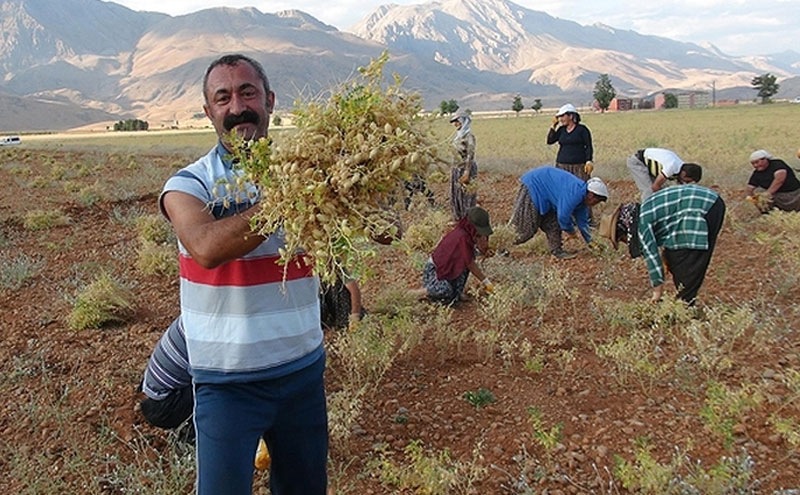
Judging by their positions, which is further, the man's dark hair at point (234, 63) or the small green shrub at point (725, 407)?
the small green shrub at point (725, 407)

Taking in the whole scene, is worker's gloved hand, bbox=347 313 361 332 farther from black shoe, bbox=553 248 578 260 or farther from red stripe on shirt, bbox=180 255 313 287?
black shoe, bbox=553 248 578 260

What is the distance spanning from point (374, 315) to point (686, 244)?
2613 millimetres

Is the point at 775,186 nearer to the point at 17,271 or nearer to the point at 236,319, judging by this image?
the point at 236,319

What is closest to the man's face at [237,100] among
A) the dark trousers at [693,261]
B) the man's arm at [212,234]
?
the man's arm at [212,234]

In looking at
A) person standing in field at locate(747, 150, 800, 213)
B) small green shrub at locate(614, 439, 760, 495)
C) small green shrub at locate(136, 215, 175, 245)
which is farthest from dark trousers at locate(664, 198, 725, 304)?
small green shrub at locate(136, 215, 175, 245)

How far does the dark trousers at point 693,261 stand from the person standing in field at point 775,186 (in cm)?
454

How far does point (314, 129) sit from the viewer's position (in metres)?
1.82

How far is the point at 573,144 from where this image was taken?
9195 millimetres

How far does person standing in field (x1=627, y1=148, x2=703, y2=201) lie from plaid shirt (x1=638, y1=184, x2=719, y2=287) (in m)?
0.52

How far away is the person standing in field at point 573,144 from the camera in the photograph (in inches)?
359

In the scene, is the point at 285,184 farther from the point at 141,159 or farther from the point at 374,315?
the point at 141,159

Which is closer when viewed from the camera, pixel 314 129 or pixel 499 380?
pixel 314 129

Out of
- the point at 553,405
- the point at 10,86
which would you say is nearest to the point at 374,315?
the point at 553,405

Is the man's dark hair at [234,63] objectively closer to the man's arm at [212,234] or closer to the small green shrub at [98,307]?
the man's arm at [212,234]
